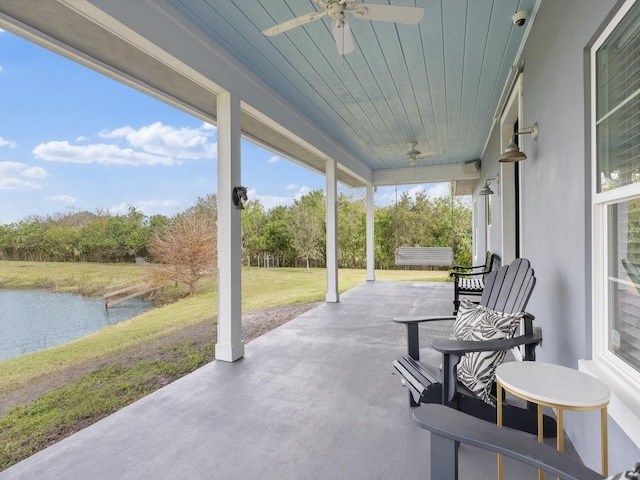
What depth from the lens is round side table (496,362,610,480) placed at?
1.06 meters

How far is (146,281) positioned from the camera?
3.09m

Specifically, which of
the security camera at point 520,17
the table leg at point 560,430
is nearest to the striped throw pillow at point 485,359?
the table leg at point 560,430

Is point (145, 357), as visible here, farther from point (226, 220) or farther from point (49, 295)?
point (226, 220)

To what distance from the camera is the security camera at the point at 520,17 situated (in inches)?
95.6

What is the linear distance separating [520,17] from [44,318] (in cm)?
391

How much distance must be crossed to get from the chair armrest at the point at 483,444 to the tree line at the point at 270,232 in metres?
2.57

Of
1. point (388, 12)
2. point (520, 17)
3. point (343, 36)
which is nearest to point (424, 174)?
point (520, 17)

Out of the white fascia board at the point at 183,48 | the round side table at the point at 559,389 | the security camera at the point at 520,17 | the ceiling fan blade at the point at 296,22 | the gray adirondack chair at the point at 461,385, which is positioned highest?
the security camera at the point at 520,17

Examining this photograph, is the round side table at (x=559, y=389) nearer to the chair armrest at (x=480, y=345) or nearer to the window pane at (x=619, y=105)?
the chair armrest at (x=480, y=345)

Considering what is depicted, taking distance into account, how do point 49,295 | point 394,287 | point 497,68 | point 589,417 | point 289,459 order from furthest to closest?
1. point 394,287
2. point 497,68
3. point 49,295
4. point 289,459
5. point 589,417

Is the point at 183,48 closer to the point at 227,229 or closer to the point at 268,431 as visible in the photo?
the point at 227,229

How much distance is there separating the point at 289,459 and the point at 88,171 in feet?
8.11

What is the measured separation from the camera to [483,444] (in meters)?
0.89

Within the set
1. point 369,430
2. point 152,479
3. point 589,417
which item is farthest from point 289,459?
point 589,417
